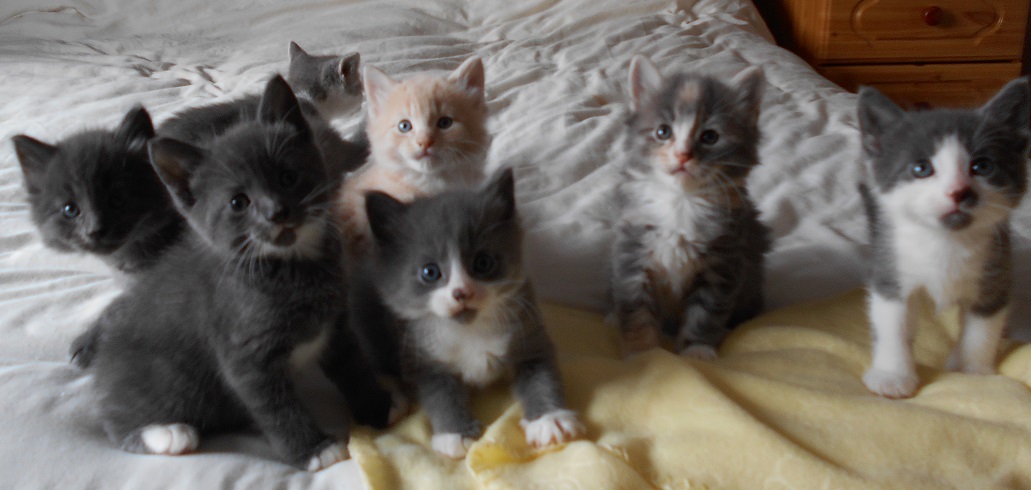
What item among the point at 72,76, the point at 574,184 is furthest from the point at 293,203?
the point at 72,76

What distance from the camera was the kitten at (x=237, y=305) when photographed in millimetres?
1032

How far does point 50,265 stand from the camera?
1603 millimetres

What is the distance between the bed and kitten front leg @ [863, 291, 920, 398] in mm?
30

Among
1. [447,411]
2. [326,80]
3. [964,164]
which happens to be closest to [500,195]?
[447,411]

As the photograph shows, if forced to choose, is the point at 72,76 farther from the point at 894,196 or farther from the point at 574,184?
the point at 894,196

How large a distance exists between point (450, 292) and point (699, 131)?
562mm

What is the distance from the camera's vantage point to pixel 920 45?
3.33 meters

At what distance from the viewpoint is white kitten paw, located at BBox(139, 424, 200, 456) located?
1.05m

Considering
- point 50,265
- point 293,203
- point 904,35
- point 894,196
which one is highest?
point 293,203

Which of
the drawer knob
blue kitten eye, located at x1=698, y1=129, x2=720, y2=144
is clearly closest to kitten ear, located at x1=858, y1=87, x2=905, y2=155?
blue kitten eye, located at x1=698, y1=129, x2=720, y2=144

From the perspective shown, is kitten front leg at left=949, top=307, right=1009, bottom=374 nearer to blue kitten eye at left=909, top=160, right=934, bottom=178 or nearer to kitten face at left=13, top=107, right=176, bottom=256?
blue kitten eye at left=909, top=160, right=934, bottom=178

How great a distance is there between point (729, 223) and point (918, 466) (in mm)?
545

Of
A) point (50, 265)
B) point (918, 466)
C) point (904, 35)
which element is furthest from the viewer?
point (904, 35)

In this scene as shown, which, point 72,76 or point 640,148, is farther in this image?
point 72,76
